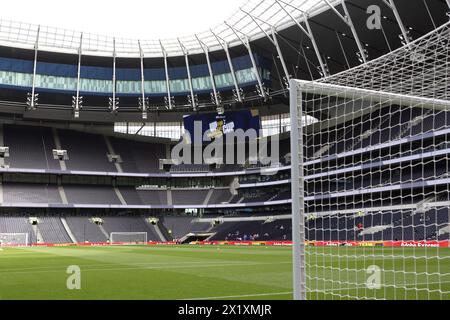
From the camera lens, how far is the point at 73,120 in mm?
70000

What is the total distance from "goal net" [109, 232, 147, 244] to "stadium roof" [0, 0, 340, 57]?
2292cm

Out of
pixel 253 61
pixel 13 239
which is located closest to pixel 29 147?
pixel 13 239

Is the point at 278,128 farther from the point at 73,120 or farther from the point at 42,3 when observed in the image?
the point at 42,3

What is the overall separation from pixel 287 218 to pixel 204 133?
15.0 metres

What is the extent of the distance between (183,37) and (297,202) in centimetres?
5084

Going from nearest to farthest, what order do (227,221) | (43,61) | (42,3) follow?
Result: 1. (42,3)
2. (43,61)
3. (227,221)

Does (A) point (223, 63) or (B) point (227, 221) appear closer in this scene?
(A) point (223, 63)

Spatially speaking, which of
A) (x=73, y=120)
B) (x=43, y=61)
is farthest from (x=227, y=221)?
(x=43, y=61)

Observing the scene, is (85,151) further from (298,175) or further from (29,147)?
(298,175)

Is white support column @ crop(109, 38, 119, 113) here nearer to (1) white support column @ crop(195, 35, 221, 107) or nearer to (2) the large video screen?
(2) the large video screen

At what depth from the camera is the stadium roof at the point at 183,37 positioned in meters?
48.1

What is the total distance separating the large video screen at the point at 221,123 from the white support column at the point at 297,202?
166ft

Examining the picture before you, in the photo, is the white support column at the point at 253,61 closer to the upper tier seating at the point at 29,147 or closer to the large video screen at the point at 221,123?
the large video screen at the point at 221,123

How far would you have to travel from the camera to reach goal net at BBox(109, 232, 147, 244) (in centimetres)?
6500
